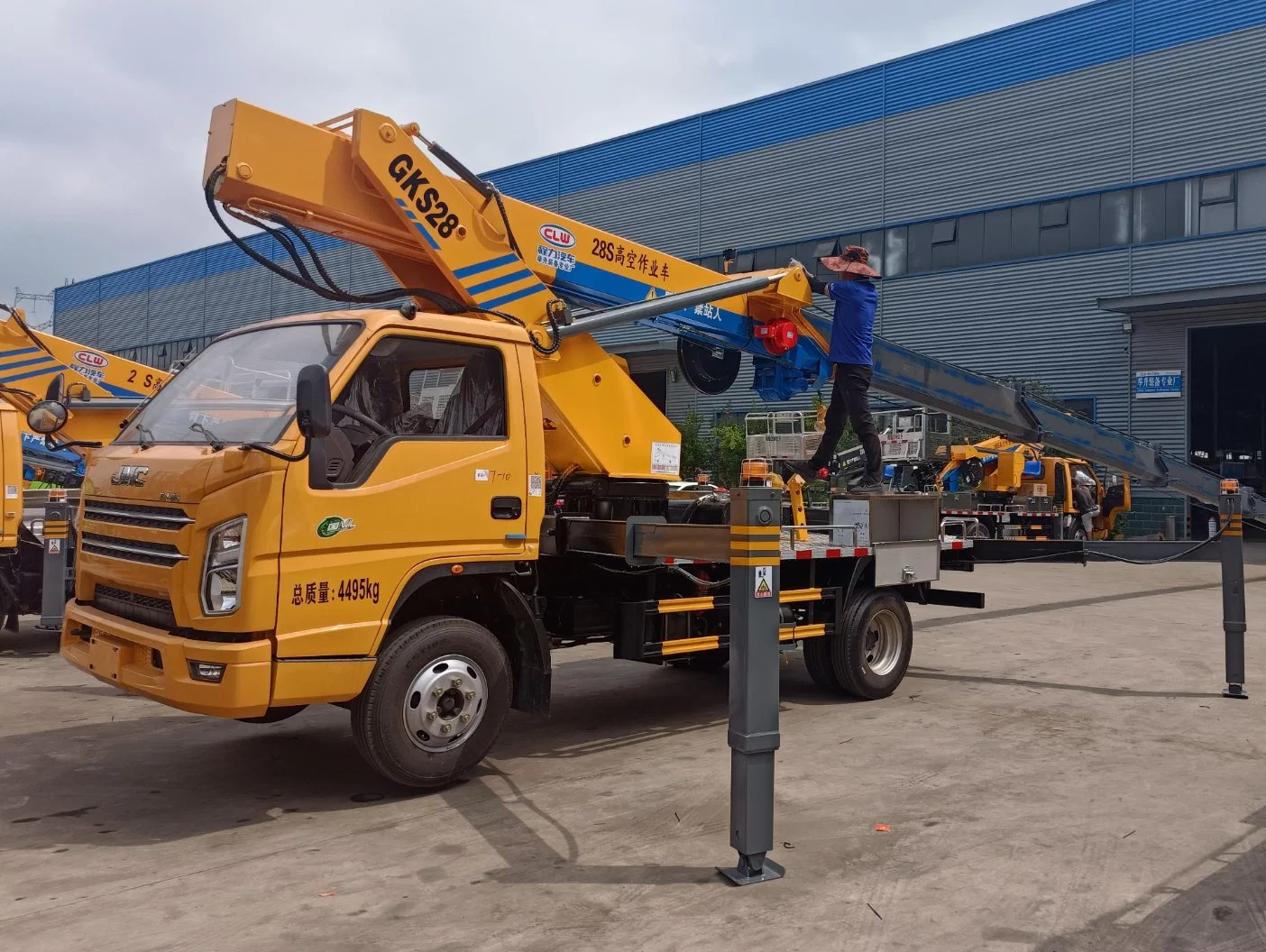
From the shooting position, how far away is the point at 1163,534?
25000 millimetres

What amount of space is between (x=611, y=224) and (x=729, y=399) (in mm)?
8092

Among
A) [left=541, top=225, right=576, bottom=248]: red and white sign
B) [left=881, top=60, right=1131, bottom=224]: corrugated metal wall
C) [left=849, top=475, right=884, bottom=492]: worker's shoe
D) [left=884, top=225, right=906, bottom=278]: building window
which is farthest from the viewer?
[left=884, top=225, right=906, bottom=278]: building window

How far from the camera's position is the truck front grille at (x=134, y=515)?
16.0ft

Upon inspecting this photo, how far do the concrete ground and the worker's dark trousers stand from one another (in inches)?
74.5

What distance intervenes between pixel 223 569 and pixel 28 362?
8.82m

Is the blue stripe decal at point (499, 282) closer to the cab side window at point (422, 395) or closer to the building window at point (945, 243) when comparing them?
the cab side window at point (422, 395)

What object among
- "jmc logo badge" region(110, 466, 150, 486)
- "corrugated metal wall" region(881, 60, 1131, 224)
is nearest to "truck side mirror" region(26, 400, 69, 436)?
"jmc logo badge" region(110, 466, 150, 486)

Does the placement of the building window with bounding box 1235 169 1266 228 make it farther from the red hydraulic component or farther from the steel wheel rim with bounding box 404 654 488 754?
the steel wheel rim with bounding box 404 654 488 754

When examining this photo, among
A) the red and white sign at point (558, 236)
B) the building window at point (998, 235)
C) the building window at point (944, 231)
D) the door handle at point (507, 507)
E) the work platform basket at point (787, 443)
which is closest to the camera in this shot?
the door handle at point (507, 507)

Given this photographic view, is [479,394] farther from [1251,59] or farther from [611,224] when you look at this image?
[611,224]

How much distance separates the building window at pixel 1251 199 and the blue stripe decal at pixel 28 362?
2455 centimetres

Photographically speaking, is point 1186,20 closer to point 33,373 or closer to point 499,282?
point 499,282

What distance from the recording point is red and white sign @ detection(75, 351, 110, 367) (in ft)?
40.0

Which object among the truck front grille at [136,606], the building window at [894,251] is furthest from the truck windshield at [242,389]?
the building window at [894,251]
